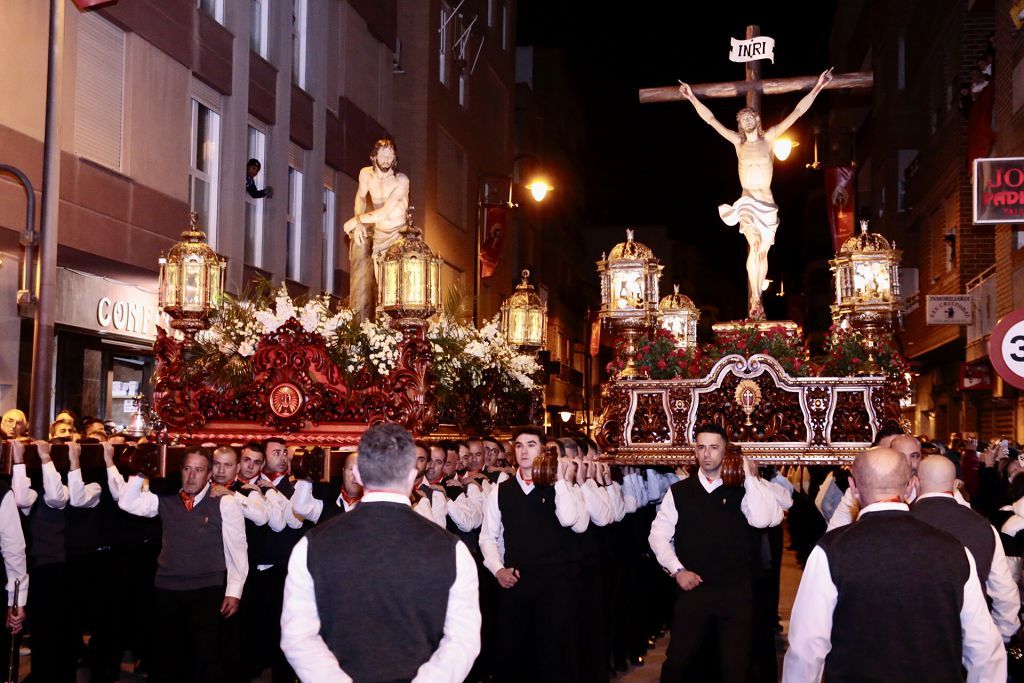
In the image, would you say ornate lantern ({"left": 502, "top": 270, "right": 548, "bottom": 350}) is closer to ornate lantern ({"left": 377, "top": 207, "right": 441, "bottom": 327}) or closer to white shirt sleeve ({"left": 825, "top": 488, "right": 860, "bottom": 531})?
ornate lantern ({"left": 377, "top": 207, "right": 441, "bottom": 327})

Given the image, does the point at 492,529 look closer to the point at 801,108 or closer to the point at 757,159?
the point at 757,159

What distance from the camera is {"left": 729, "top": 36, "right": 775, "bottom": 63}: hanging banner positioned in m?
12.1

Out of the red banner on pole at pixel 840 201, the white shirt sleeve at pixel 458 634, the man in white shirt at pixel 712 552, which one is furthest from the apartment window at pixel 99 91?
the red banner on pole at pixel 840 201

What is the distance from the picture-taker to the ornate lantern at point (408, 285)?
11805mm

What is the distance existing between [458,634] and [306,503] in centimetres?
480

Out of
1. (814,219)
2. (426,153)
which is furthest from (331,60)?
(814,219)

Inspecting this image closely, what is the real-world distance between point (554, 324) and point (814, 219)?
1330 inches

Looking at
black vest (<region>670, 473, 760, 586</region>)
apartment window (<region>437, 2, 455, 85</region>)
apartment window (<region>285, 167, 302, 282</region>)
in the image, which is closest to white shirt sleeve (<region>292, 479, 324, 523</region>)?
black vest (<region>670, 473, 760, 586</region>)

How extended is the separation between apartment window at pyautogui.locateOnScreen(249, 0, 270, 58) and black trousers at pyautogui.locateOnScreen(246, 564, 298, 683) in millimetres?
13270

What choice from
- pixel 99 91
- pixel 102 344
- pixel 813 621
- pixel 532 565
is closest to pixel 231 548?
pixel 532 565

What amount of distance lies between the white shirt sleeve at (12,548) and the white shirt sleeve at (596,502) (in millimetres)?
3927

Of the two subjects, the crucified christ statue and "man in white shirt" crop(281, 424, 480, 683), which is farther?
the crucified christ statue

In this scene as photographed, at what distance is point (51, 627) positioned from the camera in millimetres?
9188

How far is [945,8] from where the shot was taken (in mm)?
28156
